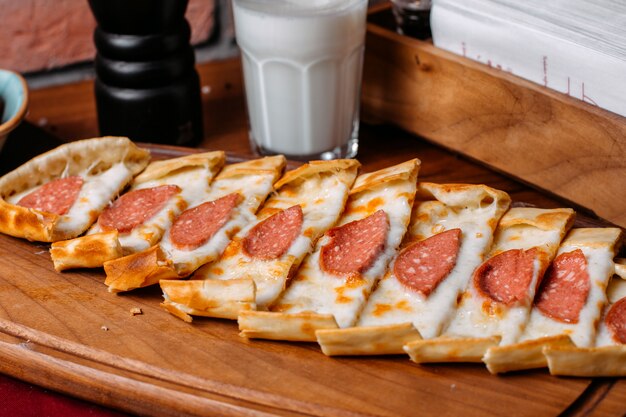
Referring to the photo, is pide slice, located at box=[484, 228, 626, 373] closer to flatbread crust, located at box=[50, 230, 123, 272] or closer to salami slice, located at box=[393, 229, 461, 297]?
salami slice, located at box=[393, 229, 461, 297]

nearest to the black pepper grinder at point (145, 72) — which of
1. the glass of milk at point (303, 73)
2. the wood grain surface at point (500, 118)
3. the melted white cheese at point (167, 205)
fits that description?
the glass of milk at point (303, 73)

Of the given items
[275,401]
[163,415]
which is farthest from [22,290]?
[275,401]

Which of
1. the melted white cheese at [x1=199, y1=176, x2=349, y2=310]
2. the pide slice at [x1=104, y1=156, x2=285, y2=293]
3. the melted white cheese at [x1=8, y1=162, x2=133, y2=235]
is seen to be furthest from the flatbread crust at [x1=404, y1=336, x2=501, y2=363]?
the melted white cheese at [x1=8, y1=162, x2=133, y2=235]

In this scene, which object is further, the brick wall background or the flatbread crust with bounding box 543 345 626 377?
the brick wall background

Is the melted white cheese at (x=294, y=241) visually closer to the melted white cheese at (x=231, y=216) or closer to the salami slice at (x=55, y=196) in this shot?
the melted white cheese at (x=231, y=216)

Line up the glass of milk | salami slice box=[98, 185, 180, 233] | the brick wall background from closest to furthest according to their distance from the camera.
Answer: salami slice box=[98, 185, 180, 233], the glass of milk, the brick wall background
